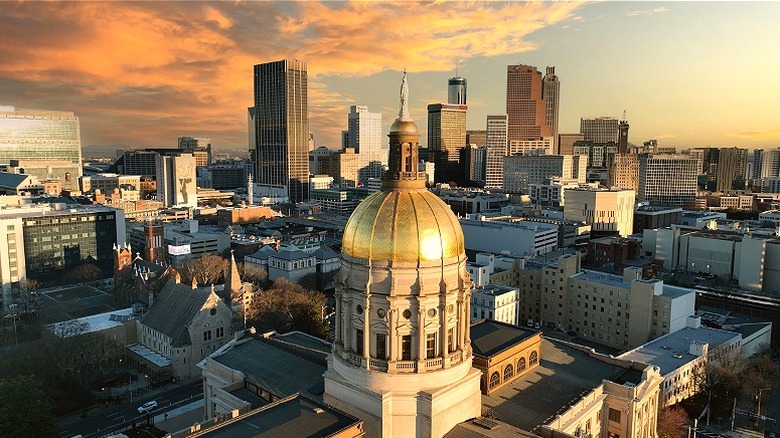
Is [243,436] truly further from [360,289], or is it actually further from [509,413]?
[509,413]

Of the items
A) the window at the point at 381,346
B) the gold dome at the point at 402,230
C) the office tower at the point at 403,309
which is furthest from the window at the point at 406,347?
the gold dome at the point at 402,230

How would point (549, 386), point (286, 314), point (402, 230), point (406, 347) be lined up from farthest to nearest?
point (286, 314) → point (549, 386) → point (406, 347) → point (402, 230)

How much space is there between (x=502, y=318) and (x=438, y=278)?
58683mm

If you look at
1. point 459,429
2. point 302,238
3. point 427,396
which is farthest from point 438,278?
point 302,238

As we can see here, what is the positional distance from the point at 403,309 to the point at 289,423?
36.6ft

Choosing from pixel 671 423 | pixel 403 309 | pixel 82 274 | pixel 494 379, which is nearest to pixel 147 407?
pixel 494 379

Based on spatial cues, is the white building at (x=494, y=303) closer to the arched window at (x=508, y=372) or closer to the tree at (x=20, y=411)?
the arched window at (x=508, y=372)

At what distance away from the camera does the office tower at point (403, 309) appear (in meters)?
40.6

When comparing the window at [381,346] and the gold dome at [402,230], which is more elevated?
the gold dome at [402,230]

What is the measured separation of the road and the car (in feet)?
2.08

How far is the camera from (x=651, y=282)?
9444 cm

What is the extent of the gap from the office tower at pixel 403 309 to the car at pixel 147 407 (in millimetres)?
42461

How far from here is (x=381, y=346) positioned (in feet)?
137

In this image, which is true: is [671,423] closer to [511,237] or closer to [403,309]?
[403,309]
